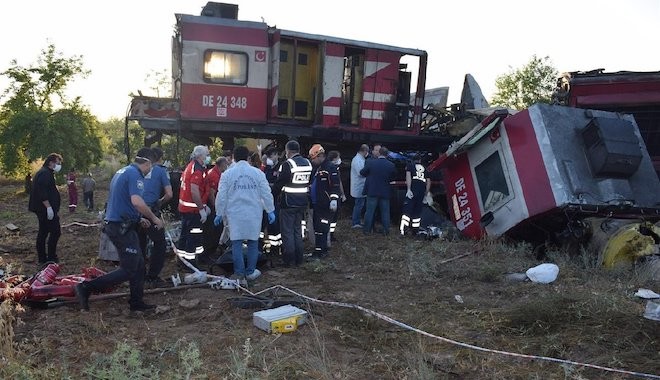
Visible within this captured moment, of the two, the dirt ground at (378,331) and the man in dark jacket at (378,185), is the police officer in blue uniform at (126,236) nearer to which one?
the dirt ground at (378,331)

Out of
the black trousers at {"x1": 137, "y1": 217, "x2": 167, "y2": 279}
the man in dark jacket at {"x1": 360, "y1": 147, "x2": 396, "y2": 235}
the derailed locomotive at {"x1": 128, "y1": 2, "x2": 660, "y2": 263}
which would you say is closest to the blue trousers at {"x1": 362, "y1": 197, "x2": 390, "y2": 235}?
the man in dark jacket at {"x1": 360, "y1": 147, "x2": 396, "y2": 235}

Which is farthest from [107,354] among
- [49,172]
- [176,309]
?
[49,172]

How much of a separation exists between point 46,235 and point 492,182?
6.38 meters

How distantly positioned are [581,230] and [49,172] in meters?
7.06

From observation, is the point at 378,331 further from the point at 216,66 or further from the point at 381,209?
the point at 216,66

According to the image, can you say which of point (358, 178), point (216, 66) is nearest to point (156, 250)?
point (358, 178)

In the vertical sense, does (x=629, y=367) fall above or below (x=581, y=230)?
below

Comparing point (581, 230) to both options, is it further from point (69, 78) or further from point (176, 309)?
point (69, 78)

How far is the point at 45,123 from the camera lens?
22.6 meters

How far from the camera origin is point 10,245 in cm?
871

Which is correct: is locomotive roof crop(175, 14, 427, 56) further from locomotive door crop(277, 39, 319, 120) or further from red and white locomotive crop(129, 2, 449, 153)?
locomotive door crop(277, 39, 319, 120)

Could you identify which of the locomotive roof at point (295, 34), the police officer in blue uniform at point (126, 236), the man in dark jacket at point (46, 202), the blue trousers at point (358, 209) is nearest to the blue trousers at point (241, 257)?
the police officer in blue uniform at point (126, 236)

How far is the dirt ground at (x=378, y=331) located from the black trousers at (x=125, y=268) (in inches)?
8.9

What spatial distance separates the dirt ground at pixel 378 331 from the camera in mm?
3666
